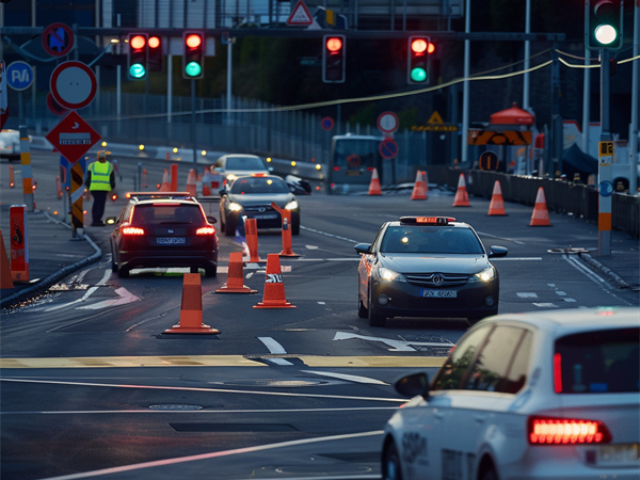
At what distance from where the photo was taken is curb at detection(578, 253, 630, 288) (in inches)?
806

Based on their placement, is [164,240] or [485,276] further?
[164,240]

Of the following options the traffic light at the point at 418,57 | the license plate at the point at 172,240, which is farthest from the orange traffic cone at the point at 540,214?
the license plate at the point at 172,240

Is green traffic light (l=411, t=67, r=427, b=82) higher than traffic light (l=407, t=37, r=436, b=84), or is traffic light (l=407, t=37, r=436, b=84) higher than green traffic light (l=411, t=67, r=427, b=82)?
traffic light (l=407, t=37, r=436, b=84)

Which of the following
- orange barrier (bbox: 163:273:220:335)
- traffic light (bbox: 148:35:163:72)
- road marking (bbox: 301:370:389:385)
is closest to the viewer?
road marking (bbox: 301:370:389:385)

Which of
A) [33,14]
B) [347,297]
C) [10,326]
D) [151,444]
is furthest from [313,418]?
[33,14]

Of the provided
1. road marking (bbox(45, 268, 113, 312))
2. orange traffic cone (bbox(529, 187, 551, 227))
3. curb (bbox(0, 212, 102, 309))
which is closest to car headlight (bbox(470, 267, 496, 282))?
road marking (bbox(45, 268, 113, 312))

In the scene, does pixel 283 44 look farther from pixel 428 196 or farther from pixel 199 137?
pixel 428 196

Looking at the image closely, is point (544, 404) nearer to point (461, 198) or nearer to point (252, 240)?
point (252, 240)

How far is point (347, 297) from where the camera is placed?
1950 cm

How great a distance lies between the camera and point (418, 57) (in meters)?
33.8

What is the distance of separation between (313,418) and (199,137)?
6586 centimetres

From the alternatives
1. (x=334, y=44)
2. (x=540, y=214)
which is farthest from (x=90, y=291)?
(x=334, y=44)

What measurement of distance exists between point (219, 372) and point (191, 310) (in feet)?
9.29

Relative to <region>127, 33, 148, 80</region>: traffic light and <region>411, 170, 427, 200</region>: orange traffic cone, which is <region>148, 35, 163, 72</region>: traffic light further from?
<region>411, 170, 427, 200</region>: orange traffic cone
